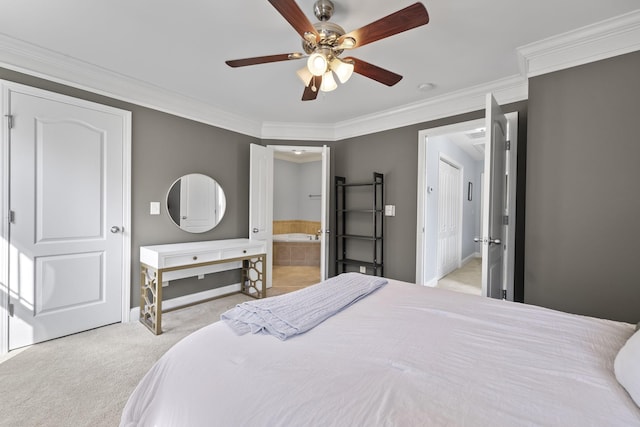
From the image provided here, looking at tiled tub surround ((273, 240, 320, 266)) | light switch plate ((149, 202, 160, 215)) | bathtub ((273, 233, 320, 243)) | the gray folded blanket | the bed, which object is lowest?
tiled tub surround ((273, 240, 320, 266))

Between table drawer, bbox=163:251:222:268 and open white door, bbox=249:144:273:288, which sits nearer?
table drawer, bbox=163:251:222:268

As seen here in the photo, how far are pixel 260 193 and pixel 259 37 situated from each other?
7.02ft

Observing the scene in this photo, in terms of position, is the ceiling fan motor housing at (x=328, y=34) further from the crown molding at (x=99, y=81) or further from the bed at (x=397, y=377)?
the crown molding at (x=99, y=81)

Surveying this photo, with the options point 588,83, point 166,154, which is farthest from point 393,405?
point 166,154

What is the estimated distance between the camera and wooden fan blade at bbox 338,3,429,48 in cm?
133

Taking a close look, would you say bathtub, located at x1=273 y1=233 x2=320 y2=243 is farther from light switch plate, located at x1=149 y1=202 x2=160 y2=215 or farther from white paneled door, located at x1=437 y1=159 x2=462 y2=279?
light switch plate, located at x1=149 y1=202 x2=160 y2=215

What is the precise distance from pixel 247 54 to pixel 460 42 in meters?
1.66

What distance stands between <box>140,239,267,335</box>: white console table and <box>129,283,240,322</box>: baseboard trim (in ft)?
0.32

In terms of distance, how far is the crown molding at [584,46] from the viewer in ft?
6.39

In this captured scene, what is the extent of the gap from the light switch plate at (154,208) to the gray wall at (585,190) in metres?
3.54

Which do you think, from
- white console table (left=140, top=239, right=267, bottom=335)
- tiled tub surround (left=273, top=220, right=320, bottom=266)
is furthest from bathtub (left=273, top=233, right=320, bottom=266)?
white console table (left=140, top=239, right=267, bottom=335)

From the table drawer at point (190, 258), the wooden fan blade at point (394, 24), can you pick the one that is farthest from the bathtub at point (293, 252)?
the wooden fan blade at point (394, 24)

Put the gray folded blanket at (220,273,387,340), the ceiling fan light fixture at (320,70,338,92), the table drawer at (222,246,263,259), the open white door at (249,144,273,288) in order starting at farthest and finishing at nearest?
the open white door at (249,144,273,288), the table drawer at (222,246,263,259), the ceiling fan light fixture at (320,70,338,92), the gray folded blanket at (220,273,387,340)

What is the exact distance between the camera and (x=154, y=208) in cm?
312
